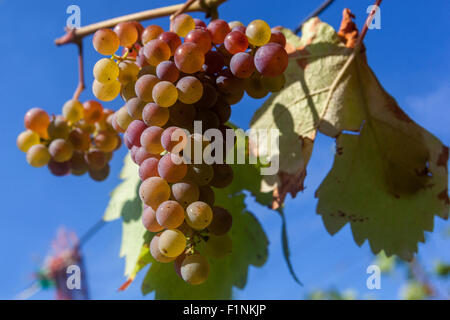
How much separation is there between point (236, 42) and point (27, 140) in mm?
603

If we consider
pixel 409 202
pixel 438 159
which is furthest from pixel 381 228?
pixel 438 159

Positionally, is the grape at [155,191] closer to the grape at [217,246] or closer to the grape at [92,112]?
the grape at [217,246]

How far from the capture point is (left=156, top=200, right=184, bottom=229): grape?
59cm

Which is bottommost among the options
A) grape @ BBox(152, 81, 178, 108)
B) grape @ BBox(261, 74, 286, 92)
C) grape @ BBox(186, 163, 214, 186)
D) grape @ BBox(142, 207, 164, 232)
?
grape @ BBox(142, 207, 164, 232)

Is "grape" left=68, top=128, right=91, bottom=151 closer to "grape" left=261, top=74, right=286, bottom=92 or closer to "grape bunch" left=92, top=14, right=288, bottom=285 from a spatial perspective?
"grape bunch" left=92, top=14, right=288, bottom=285

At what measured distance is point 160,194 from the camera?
2.02 ft

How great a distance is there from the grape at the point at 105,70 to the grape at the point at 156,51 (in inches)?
2.7

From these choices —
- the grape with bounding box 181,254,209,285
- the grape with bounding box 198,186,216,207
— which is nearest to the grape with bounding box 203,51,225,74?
the grape with bounding box 198,186,216,207

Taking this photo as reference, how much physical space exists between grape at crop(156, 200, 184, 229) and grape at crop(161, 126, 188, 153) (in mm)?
78

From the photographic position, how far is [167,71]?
66cm

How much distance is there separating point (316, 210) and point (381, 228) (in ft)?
0.52

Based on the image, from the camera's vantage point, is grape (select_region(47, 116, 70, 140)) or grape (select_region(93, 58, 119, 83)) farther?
grape (select_region(47, 116, 70, 140))
